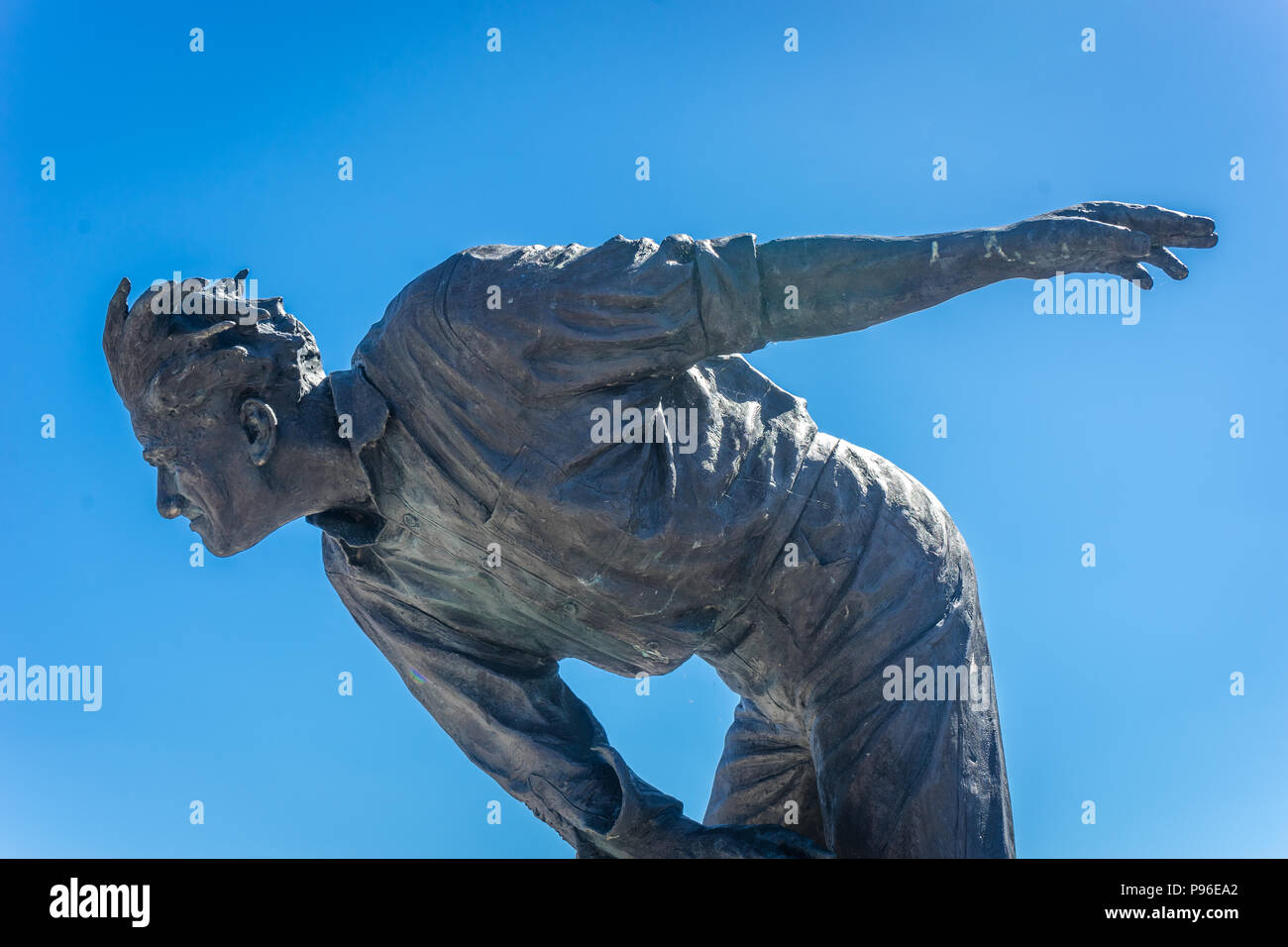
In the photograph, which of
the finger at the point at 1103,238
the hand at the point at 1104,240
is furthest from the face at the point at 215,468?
the finger at the point at 1103,238

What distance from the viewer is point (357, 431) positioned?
200 inches

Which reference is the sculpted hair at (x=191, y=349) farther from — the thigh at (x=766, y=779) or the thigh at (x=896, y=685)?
the thigh at (x=766, y=779)

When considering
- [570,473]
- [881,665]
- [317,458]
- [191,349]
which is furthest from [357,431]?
[881,665]

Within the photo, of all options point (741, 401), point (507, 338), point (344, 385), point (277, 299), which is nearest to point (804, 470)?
point (741, 401)

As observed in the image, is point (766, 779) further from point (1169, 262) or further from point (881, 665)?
point (1169, 262)

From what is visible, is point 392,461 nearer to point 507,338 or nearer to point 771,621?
point 507,338

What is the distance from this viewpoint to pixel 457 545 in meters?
5.23

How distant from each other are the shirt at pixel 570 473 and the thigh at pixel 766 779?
68cm

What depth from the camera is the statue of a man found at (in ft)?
16.4

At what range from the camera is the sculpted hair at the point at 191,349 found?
4.99 metres

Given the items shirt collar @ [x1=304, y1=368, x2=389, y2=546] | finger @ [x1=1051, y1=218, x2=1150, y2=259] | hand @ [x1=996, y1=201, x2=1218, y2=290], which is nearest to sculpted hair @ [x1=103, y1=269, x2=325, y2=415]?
shirt collar @ [x1=304, y1=368, x2=389, y2=546]

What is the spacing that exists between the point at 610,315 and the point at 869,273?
87 centimetres

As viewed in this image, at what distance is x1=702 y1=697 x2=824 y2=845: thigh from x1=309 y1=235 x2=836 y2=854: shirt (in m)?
0.68

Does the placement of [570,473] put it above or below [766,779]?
above
